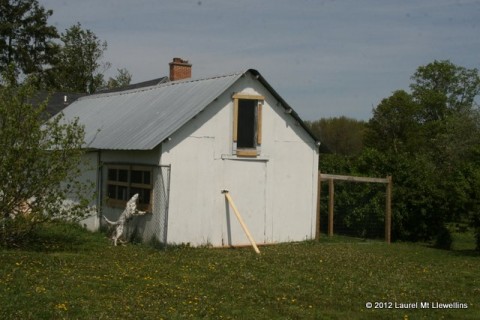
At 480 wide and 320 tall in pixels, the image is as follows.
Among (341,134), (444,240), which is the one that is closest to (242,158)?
(444,240)

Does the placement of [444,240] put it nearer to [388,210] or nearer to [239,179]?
[388,210]

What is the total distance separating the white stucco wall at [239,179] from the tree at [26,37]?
1423 inches

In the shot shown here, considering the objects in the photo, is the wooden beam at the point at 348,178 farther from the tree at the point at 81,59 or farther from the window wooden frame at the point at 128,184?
the tree at the point at 81,59

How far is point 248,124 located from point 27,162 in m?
6.52

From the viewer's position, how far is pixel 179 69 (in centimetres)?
2914

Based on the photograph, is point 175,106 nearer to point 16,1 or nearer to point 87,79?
point 16,1

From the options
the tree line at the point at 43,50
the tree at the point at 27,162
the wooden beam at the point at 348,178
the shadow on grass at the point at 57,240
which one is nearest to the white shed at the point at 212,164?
the wooden beam at the point at 348,178

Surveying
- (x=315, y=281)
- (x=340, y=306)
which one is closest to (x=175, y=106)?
(x=315, y=281)

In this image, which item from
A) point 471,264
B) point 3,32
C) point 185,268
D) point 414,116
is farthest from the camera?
point 414,116

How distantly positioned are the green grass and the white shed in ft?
3.91

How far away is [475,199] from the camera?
17422mm

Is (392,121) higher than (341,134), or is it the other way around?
(392,121)

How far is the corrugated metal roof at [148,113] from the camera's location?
17.1 m

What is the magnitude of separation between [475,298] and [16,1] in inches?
1920
